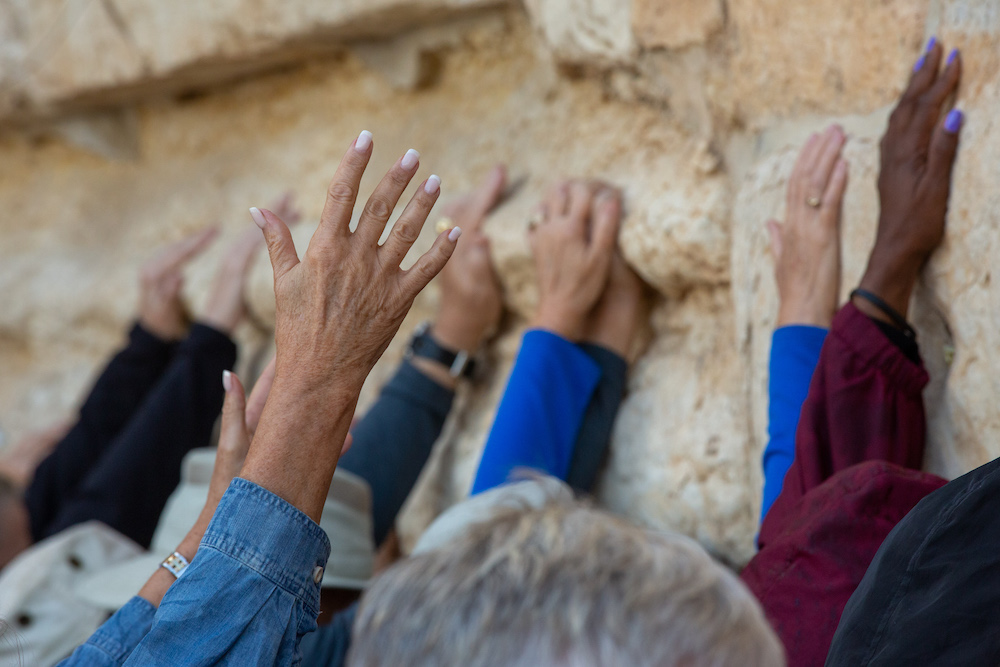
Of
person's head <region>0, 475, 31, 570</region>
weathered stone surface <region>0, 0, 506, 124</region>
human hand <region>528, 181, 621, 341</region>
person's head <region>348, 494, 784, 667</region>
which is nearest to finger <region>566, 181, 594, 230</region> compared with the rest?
human hand <region>528, 181, 621, 341</region>

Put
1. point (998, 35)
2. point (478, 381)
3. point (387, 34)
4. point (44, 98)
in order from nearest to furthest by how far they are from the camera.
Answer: point (998, 35) < point (478, 381) < point (387, 34) < point (44, 98)

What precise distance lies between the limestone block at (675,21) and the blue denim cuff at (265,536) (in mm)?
874

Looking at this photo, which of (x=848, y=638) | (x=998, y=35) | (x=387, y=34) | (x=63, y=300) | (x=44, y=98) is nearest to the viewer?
(x=848, y=638)

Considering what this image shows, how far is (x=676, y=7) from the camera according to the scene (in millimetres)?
1196

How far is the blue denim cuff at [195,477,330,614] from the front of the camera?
627 mm

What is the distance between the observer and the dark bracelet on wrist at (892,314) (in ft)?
3.08

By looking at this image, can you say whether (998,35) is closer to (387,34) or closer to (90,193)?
(387,34)

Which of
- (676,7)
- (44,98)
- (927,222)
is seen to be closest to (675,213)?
(676,7)

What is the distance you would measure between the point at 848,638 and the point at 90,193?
7.44 feet

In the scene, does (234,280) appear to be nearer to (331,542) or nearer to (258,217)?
(331,542)

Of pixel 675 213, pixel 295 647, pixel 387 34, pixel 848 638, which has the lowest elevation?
pixel 848 638

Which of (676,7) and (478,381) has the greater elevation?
(676,7)

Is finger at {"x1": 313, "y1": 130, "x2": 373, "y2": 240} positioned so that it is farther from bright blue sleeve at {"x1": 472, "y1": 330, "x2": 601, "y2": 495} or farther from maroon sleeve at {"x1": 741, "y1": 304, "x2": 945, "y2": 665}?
bright blue sleeve at {"x1": 472, "y1": 330, "x2": 601, "y2": 495}

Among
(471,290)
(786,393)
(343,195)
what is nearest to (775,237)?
(786,393)
